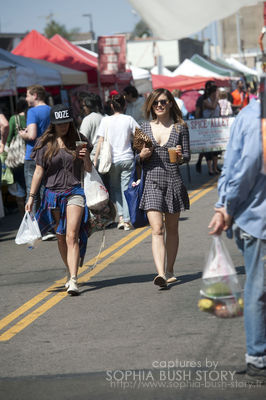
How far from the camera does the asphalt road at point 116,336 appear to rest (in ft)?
16.0

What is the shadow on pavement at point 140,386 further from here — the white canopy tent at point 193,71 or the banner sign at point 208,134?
the white canopy tent at point 193,71

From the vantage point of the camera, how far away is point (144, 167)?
7758 mm

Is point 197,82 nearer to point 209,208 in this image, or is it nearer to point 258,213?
point 209,208

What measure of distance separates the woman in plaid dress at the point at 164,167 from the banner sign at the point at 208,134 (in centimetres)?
945

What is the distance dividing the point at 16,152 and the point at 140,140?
5.57m

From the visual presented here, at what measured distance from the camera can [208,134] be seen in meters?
17.4

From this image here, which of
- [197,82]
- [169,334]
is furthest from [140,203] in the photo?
[197,82]

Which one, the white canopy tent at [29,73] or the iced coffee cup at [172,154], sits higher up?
the white canopy tent at [29,73]

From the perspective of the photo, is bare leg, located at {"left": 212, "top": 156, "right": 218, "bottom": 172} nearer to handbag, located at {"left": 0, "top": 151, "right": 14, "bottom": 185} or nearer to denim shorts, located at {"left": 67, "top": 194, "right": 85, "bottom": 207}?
handbag, located at {"left": 0, "top": 151, "right": 14, "bottom": 185}

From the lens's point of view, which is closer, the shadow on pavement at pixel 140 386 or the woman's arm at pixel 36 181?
the shadow on pavement at pixel 140 386

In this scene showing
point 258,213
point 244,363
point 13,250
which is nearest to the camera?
point 258,213

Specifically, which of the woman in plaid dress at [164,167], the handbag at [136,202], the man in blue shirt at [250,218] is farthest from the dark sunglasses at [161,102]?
the man in blue shirt at [250,218]

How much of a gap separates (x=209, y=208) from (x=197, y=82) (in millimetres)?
18994

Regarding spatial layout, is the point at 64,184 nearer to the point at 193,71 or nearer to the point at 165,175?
the point at 165,175
